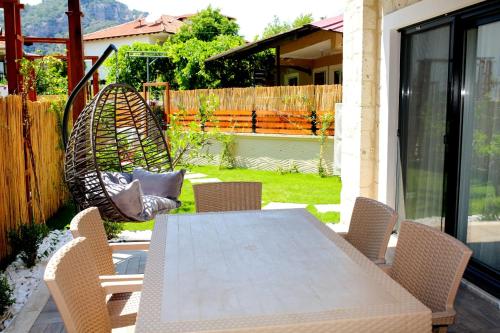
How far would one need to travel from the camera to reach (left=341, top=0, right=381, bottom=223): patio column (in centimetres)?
517

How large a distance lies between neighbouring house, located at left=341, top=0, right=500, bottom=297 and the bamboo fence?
3494 millimetres

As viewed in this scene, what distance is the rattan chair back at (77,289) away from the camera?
164cm

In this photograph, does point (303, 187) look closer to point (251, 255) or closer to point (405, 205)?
point (405, 205)

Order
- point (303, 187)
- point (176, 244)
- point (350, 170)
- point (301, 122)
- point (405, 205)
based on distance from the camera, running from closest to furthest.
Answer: point (176, 244)
point (405, 205)
point (350, 170)
point (303, 187)
point (301, 122)

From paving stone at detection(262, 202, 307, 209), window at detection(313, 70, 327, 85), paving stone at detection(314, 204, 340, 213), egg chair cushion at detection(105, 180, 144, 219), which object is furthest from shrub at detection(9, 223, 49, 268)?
window at detection(313, 70, 327, 85)

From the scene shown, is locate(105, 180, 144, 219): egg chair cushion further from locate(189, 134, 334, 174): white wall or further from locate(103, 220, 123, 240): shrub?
locate(189, 134, 334, 174): white wall

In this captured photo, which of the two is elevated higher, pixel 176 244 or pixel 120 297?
pixel 176 244

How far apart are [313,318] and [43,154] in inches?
196

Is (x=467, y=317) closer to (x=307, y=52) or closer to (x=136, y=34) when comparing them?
(x=307, y=52)

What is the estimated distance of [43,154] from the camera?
5719 millimetres

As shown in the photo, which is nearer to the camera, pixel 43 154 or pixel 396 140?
pixel 396 140

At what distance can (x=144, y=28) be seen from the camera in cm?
3116

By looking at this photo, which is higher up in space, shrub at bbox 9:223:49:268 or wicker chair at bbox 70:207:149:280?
wicker chair at bbox 70:207:149:280

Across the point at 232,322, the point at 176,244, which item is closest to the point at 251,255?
the point at 176,244
